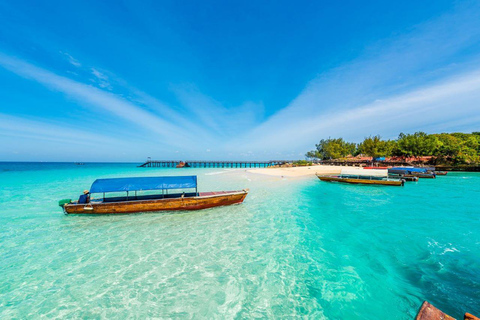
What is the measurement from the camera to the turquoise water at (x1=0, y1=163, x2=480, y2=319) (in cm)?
599

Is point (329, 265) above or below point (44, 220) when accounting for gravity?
below

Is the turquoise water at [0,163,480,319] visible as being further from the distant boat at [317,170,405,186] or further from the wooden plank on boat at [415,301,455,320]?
the distant boat at [317,170,405,186]

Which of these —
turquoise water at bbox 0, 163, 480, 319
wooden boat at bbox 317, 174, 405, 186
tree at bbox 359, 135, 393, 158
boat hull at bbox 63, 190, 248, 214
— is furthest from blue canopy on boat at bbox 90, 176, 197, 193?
tree at bbox 359, 135, 393, 158

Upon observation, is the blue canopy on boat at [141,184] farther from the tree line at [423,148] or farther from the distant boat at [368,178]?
the tree line at [423,148]

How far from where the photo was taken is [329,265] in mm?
8133

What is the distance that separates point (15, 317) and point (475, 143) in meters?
117

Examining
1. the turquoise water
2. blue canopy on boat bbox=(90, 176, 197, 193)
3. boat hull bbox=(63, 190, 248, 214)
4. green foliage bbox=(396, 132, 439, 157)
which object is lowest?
the turquoise water

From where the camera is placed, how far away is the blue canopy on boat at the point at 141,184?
14648mm

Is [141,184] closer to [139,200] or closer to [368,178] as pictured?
[139,200]

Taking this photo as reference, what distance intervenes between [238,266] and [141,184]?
11.1 meters

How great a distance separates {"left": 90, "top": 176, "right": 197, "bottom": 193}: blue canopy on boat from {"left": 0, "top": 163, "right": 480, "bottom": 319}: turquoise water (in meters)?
2.31

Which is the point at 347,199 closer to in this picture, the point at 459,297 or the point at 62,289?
the point at 459,297

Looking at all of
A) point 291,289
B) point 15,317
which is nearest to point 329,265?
point 291,289

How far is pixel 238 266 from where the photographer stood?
8.06 meters
